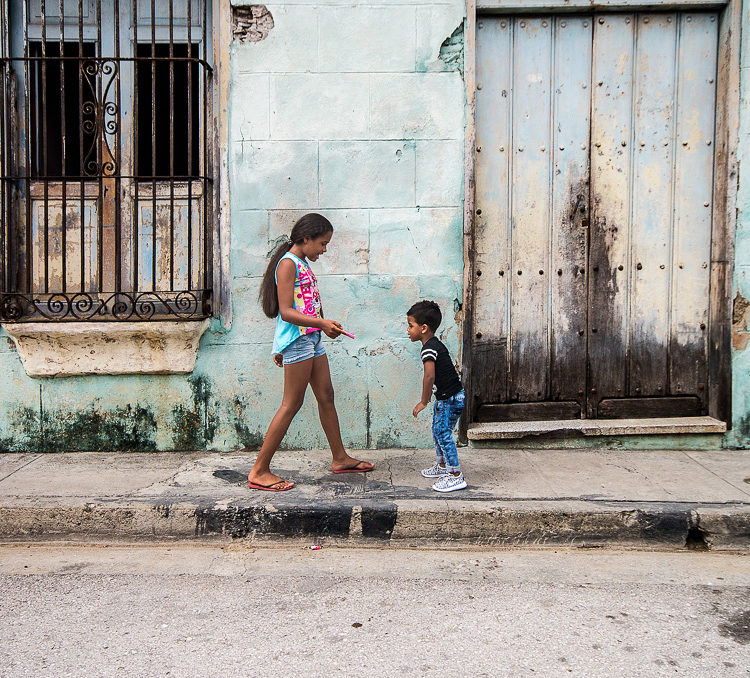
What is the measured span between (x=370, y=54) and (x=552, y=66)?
1206 mm

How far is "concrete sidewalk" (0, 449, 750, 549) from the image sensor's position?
13.1ft

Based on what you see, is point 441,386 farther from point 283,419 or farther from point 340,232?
point 340,232

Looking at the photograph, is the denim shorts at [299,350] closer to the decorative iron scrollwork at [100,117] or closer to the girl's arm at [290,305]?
the girl's arm at [290,305]

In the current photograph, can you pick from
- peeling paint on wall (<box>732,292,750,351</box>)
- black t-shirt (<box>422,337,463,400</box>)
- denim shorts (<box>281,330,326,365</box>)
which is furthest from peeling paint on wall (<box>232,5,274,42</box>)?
peeling paint on wall (<box>732,292,750,351</box>)

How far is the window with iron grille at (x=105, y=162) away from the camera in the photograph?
5148 millimetres

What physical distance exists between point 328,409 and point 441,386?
0.73 m

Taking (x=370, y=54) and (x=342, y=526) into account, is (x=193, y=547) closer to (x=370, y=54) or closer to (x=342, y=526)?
(x=342, y=526)

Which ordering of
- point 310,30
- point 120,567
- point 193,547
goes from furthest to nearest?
point 310,30 → point 193,547 → point 120,567

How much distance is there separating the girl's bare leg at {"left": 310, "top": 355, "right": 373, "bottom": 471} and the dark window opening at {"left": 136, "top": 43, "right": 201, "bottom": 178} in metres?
1.74

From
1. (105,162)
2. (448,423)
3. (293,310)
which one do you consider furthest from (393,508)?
(105,162)

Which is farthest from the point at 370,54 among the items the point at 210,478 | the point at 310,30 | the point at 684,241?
the point at 210,478

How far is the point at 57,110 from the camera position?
538 centimetres

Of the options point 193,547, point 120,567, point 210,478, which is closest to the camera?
point 120,567

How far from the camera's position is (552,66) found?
17.0 ft
